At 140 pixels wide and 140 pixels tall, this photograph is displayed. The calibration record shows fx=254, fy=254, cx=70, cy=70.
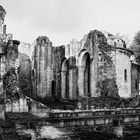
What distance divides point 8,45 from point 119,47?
10.8m

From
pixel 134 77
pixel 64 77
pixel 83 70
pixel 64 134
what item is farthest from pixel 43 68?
pixel 64 134

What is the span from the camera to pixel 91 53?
72.0 ft

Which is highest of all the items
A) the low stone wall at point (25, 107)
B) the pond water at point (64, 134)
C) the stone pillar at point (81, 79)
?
the stone pillar at point (81, 79)

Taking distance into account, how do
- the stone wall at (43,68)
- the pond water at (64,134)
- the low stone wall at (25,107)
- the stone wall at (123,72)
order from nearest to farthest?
the pond water at (64,134), the low stone wall at (25,107), the stone wall at (123,72), the stone wall at (43,68)

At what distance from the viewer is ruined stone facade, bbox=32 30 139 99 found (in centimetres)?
2128

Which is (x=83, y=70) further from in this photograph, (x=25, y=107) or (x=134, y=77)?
(x=25, y=107)

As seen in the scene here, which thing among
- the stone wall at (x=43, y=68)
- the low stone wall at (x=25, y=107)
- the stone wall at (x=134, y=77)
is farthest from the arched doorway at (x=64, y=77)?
the low stone wall at (x=25, y=107)

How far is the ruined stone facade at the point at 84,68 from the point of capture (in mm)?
21281

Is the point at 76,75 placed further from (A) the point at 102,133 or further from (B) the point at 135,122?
(A) the point at 102,133

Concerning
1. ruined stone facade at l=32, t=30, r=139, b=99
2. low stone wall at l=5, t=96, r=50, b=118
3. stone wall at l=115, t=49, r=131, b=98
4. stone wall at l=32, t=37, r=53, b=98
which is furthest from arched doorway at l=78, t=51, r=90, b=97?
low stone wall at l=5, t=96, r=50, b=118

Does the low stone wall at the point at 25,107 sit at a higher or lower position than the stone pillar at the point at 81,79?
lower

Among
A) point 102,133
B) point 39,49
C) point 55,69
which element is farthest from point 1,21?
point 102,133

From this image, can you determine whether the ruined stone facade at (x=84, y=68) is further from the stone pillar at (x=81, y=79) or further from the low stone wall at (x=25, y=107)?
the low stone wall at (x=25, y=107)

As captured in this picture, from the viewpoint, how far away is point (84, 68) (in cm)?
2442
